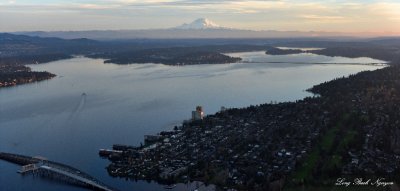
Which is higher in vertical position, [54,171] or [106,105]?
[106,105]

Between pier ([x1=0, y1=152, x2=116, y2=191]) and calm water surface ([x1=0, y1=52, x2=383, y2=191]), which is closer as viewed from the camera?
pier ([x1=0, y1=152, x2=116, y2=191])

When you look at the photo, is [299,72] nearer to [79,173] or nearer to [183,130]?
[183,130]

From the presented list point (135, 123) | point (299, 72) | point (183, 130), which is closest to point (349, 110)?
point (183, 130)

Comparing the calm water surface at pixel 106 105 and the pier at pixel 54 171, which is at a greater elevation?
the calm water surface at pixel 106 105

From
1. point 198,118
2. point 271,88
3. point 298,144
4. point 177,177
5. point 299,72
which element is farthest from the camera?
point 299,72

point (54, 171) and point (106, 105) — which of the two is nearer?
point (54, 171)
